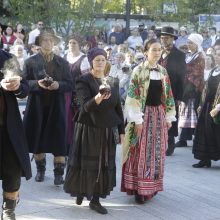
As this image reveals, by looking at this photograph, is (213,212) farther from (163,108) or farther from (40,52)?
(40,52)

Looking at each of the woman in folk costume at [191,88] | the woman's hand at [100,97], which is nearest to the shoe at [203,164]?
the woman in folk costume at [191,88]

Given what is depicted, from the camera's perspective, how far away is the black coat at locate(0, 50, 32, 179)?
4195 mm

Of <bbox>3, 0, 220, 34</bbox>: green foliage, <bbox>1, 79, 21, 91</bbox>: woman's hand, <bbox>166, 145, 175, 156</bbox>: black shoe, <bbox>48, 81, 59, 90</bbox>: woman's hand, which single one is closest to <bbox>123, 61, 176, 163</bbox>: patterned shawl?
<bbox>48, 81, 59, 90</bbox>: woman's hand

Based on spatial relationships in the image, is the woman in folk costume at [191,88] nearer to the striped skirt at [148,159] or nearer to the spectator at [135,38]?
the striped skirt at [148,159]

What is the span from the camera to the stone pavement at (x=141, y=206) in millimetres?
5125

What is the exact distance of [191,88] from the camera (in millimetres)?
8336

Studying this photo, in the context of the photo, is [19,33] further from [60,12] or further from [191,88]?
[191,88]

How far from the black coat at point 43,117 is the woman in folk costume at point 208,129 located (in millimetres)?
2163

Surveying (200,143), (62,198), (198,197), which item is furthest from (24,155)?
(200,143)

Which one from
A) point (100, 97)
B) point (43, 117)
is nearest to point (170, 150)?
point (43, 117)

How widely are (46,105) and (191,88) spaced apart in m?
3.14

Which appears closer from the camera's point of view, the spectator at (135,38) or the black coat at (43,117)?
the black coat at (43,117)

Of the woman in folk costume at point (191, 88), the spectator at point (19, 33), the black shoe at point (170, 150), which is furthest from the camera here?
the spectator at point (19, 33)

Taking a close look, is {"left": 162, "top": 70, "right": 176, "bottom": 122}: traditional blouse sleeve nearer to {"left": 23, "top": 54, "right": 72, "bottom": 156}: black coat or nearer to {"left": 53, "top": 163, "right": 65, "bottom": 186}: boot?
{"left": 23, "top": 54, "right": 72, "bottom": 156}: black coat
